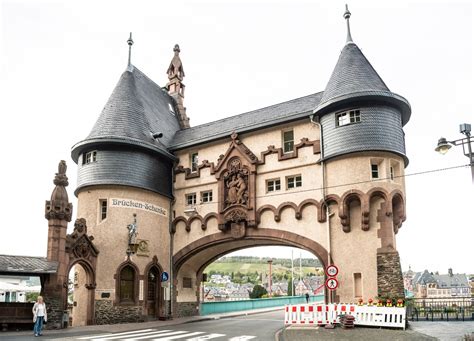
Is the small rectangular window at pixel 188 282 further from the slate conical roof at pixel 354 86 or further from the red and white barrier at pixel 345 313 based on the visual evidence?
the slate conical roof at pixel 354 86

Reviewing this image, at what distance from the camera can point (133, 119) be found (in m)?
31.1

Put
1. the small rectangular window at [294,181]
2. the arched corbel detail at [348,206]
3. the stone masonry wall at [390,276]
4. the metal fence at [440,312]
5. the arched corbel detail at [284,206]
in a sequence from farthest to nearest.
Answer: the small rectangular window at [294,181] < the arched corbel detail at [284,206] < the arched corbel detail at [348,206] < the metal fence at [440,312] < the stone masonry wall at [390,276]

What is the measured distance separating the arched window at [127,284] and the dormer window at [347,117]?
14.8m

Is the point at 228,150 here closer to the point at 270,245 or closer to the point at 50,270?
the point at 270,245

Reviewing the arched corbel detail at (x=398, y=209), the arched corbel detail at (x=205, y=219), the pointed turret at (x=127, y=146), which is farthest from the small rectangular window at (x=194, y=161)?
the arched corbel detail at (x=398, y=209)

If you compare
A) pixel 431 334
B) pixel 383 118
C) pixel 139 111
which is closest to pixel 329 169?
pixel 383 118

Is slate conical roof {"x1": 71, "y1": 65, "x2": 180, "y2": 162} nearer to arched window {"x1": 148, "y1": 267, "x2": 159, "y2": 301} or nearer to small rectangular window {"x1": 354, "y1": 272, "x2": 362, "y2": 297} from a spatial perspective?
arched window {"x1": 148, "y1": 267, "x2": 159, "y2": 301}

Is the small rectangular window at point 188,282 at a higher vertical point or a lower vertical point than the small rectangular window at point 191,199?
lower

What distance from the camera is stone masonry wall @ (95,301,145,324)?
26.9m

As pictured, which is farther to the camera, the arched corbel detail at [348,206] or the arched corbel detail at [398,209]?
the arched corbel detail at [398,209]

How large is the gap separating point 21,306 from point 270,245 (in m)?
Answer: 14.2

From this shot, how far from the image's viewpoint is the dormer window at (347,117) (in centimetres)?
2511

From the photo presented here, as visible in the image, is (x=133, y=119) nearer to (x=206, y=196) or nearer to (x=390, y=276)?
(x=206, y=196)

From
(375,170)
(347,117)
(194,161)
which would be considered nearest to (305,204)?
(375,170)
